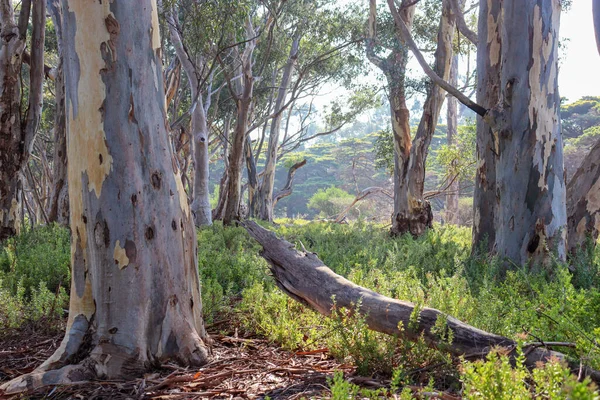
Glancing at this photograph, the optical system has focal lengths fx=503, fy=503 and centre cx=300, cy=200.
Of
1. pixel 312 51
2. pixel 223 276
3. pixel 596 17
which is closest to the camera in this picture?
pixel 223 276

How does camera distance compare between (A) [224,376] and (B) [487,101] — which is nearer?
(A) [224,376]

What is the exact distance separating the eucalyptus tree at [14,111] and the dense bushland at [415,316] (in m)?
1.49

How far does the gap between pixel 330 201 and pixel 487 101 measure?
34.1m

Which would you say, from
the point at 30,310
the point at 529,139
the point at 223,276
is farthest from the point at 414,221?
the point at 30,310

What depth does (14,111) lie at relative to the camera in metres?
7.22

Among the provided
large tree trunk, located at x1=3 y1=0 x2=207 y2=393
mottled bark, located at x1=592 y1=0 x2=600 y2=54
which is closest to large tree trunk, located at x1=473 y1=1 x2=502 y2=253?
mottled bark, located at x1=592 y1=0 x2=600 y2=54

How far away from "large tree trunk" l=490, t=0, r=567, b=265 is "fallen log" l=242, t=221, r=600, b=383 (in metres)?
2.63

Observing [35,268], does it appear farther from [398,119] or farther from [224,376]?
[398,119]

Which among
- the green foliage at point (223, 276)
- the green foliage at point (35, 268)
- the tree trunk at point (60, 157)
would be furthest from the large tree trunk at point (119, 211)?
the tree trunk at point (60, 157)

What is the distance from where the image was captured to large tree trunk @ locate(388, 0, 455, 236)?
10320mm

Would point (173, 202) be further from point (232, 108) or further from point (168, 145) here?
point (232, 108)

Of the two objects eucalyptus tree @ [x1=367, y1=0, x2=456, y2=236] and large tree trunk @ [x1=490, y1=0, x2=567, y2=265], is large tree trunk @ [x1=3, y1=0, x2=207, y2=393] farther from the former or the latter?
eucalyptus tree @ [x1=367, y1=0, x2=456, y2=236]

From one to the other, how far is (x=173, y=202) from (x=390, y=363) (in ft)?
4.87

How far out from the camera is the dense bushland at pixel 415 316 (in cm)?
184
